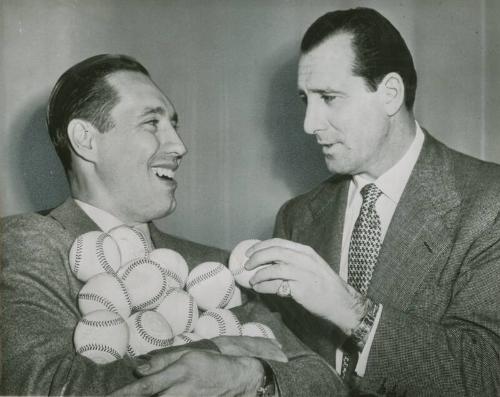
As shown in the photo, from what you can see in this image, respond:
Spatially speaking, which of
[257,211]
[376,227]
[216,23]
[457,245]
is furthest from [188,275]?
[216,23]

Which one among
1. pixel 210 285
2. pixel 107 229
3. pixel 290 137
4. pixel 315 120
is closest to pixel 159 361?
pixel 210 285

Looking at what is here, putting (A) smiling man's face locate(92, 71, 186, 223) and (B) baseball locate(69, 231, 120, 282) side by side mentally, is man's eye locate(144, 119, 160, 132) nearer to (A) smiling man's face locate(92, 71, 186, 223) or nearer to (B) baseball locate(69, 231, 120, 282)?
(A) smiling man's face locate(92, 71, 186, 223)

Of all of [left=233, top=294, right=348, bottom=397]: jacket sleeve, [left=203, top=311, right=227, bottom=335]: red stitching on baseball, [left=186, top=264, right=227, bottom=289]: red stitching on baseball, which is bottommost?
[left=233, top=294, right=348, bottom=397]: jacket sleeve

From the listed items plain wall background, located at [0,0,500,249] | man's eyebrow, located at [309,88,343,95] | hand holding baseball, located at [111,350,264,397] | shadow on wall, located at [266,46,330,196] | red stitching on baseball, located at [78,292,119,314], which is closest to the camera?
hand holding baseball, located at [111,350,264,397]

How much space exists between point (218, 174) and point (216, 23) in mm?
1019

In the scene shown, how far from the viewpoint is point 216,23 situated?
12.8 ft

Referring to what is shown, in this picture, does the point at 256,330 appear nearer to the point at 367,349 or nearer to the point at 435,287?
the point at 367,349

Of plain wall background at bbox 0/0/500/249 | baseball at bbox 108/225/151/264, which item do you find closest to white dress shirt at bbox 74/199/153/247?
baseball at bbox 108/225/151/264

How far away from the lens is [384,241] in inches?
85.0

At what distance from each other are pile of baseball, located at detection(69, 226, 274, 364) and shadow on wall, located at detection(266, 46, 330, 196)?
6.50ft

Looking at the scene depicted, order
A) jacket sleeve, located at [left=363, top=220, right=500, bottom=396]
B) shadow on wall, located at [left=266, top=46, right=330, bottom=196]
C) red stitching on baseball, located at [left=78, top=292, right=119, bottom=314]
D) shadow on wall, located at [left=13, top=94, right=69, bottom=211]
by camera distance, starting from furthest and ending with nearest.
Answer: shadow on wall, located at [left=266, top=46, right=330, bottom=196], shadow on wall, located at [left=13, top=94, right=69, bottom=211], jacket sleeve, located at [left=363, top=220, right=500, bottom=396], red stitching on baseball, located at [left=78, top=292, right=119, bottom=314]

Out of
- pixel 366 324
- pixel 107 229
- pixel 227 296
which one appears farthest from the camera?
pixel 107 229

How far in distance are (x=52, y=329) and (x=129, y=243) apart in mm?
430

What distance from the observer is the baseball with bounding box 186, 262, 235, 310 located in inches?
78.5
